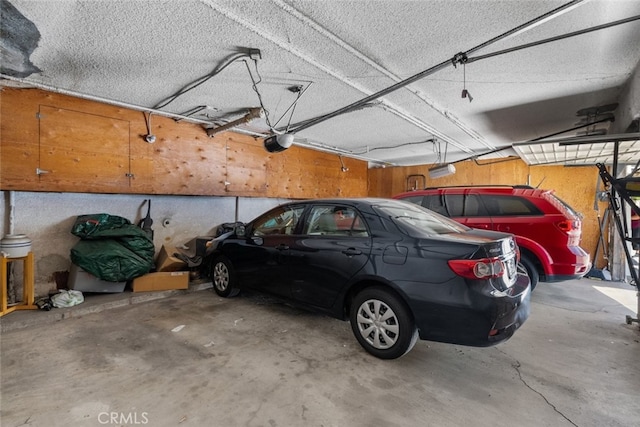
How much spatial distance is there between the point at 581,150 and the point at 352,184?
4946 mm

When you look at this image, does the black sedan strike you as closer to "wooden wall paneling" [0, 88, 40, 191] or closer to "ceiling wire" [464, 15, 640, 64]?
"ceiling wire" [464, 15, 640, 64]

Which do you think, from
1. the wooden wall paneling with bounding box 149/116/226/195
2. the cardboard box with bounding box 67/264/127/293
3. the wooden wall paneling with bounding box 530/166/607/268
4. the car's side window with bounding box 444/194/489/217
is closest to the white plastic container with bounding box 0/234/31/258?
the cardboard box with bounding box 67/264/127/293

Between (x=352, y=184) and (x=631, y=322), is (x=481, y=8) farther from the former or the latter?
(x=352, y=184)

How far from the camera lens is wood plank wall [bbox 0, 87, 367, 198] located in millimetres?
3441

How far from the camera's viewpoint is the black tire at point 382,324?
2.33 m

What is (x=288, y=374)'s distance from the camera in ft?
7.37

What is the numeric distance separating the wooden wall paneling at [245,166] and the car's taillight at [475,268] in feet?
14.5

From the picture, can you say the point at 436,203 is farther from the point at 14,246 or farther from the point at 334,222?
the point at 14,246

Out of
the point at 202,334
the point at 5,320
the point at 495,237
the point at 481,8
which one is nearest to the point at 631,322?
the point at 495,237

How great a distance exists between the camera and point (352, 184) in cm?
828

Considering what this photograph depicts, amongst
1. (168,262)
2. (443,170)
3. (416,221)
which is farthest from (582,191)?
(168,262)

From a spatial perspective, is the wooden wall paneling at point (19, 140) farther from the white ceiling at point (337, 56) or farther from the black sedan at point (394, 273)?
the black sedan at point (394, 273)

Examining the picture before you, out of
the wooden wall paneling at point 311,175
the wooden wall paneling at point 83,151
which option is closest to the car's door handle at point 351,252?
the wooden wall paneling at point 83,151

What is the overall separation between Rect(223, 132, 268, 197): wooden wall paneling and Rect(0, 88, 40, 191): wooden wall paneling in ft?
8.42
